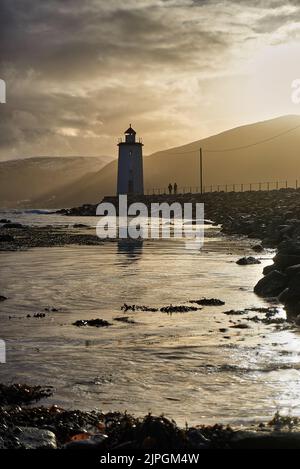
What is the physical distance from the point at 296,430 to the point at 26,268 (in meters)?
16.1

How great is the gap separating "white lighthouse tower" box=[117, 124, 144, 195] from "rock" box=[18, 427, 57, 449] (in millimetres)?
84290

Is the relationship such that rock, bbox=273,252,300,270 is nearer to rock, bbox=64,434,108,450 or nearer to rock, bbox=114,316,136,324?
rock, bbox=114,316,136,324

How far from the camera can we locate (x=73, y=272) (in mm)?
19250

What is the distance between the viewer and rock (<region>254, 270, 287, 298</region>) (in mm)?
14070

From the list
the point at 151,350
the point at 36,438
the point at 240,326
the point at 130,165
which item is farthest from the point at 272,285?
the point at 130,165

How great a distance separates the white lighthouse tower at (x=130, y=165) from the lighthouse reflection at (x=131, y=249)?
55465 mm

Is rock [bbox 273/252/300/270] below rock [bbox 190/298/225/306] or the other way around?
the other way around

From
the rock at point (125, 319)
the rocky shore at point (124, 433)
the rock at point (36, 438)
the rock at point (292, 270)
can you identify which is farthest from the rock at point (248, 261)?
the rock at point (36, 438)

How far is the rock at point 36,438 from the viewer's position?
17.6ft

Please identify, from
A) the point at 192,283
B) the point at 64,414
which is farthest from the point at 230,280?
the point at 64,414

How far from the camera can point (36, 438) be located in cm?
552

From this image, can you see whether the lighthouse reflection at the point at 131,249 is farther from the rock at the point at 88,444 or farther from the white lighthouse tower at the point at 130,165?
the white lighthouse tower at the point at 130,165

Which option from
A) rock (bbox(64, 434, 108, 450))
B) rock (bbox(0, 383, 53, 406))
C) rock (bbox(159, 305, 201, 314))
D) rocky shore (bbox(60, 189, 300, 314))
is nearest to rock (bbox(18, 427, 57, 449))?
rock (bbox(64, 434, 108, 450))
